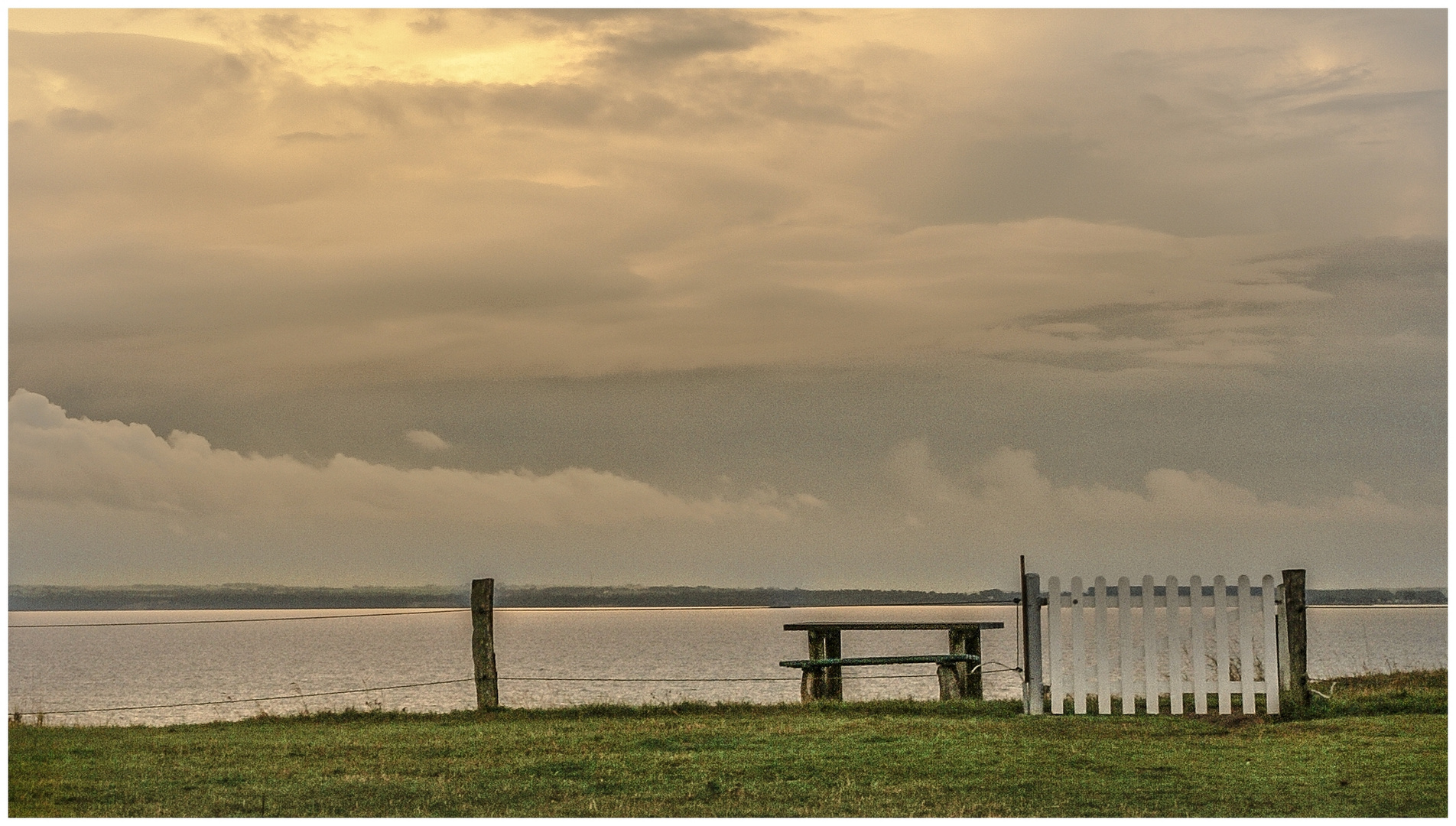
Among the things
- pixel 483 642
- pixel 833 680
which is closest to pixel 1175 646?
pixel 833 680

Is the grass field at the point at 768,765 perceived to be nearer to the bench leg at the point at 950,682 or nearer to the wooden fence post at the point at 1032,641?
the wooden fence post at the point at 1032,641

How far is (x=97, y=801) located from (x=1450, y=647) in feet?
28.8

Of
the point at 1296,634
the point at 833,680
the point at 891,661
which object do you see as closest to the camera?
the point at 1296,634

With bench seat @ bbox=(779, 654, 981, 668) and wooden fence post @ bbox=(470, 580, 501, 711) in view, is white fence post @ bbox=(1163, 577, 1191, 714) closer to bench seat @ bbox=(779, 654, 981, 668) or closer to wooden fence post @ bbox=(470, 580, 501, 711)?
bench seat @ bbox=(779, 654, 981, 668)

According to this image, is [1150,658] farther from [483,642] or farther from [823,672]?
[483,642]

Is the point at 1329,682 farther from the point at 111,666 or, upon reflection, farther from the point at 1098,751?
the point at 111,666

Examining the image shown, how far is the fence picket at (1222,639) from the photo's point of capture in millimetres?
12359

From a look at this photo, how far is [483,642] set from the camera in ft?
48.0

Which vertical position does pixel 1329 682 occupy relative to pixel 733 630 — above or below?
above

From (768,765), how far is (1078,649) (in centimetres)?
371

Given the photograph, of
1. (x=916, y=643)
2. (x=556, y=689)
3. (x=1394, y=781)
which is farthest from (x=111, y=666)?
(x=1394, y=781)

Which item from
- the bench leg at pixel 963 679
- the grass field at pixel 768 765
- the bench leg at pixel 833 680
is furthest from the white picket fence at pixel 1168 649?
the bench leg at pixel 833 680

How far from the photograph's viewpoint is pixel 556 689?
34250 mm

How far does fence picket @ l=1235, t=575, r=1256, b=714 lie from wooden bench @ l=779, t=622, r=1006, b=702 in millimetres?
2985
